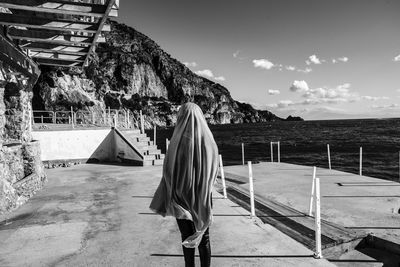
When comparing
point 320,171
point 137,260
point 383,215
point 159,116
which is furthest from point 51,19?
point 159,116

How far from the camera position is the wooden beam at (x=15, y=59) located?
6.22 m

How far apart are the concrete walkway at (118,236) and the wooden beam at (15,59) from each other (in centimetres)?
323

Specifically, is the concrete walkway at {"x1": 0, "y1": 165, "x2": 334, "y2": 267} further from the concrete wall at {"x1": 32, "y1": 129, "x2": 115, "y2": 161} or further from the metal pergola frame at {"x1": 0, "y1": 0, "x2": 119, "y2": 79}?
the concrete wall at {"x1": 32, "y1": 129, "x2": 115, "y2": 161}

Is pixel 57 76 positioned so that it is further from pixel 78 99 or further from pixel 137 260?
pixel 137 260

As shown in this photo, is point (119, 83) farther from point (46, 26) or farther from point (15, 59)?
point (46, 26)

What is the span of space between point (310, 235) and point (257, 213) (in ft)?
4.79

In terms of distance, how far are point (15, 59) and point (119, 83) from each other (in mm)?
150821

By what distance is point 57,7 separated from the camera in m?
5.50

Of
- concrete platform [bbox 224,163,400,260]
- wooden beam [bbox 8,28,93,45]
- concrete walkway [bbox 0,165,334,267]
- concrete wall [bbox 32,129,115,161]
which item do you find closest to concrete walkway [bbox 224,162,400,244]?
concrete platform [bbox 224,163,400,260]

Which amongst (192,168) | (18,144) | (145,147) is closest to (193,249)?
(192,168)

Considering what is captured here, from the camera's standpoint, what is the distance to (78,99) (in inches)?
3118

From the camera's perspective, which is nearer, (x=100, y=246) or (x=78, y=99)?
(x=100, y=246)

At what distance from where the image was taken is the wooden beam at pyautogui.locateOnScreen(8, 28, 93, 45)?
708 centimetres

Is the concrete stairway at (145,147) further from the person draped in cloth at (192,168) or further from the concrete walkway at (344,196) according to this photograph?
the person draped in cloth at (192,168)
